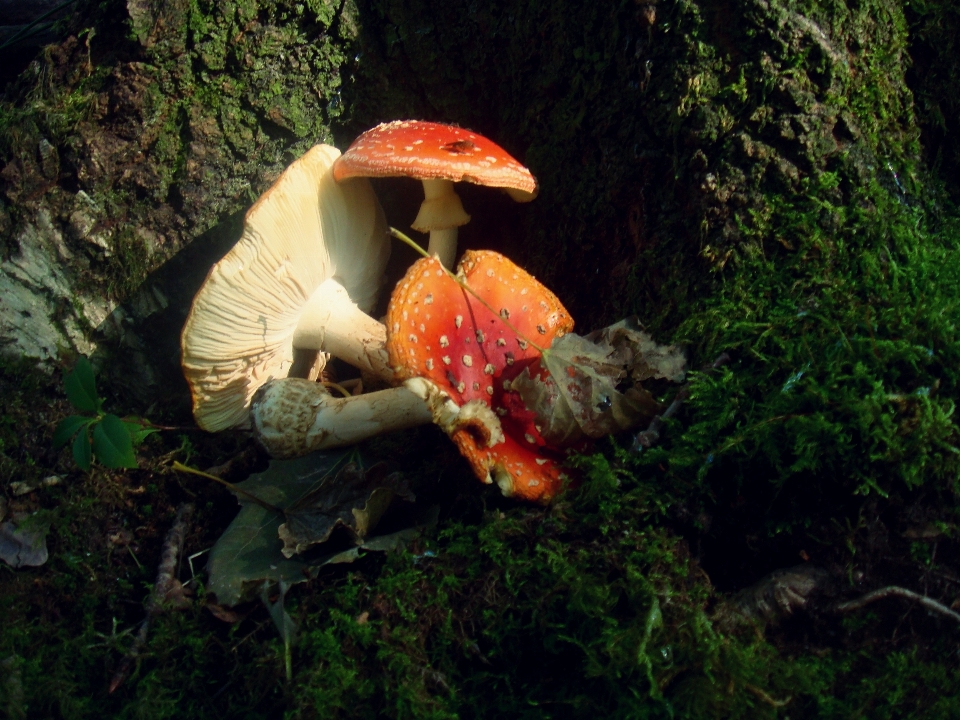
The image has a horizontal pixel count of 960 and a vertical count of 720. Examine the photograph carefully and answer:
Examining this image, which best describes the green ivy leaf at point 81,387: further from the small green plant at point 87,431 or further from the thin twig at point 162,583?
the thin twig at point 162,583

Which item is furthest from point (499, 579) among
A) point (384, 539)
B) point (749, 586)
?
point (749, 586)

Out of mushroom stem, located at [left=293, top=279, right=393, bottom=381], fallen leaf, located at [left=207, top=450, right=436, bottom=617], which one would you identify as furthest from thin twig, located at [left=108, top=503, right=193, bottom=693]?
mushroom stem, located at [left=293, top=279, right=393, bottom=381]

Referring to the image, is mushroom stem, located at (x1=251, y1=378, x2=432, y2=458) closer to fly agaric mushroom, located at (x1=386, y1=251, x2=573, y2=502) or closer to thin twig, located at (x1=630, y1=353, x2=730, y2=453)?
fly agaric mushroom, located at (x1=386, y1=251, x2=573, y2=502)

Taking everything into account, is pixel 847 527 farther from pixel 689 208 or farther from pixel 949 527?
pixel 689 208

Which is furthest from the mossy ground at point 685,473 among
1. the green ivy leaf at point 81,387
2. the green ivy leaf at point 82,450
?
the green ivy leaf at point 81,387

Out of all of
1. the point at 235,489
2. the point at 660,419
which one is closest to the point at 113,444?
the point at 235,489
